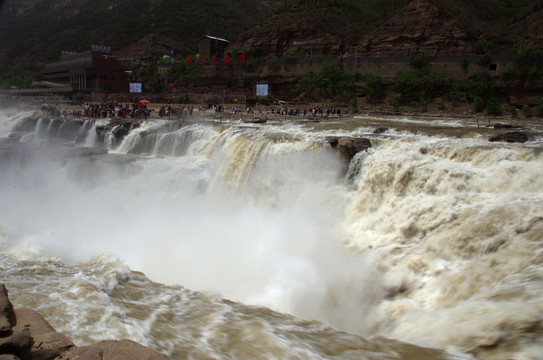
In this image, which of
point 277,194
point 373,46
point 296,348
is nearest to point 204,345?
point 296,348

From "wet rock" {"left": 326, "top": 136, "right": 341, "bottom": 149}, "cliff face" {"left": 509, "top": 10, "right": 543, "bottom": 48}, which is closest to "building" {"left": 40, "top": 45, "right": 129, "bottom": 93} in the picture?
"wet rock" {"left": 326, "top": 136, "right": 341, "bottom": 149}

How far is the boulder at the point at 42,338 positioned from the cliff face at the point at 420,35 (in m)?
43.3

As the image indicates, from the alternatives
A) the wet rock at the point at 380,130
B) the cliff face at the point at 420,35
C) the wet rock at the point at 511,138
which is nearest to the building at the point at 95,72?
the cliff face at the point at 420,35

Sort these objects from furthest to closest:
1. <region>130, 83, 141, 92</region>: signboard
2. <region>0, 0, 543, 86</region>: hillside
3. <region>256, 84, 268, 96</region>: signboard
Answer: <region>130, 83, 141, 92</region>: signboard, <region>0, 0, 543, 86</region>: hillside, <region>256, 84, 268, 96</region>: signboard

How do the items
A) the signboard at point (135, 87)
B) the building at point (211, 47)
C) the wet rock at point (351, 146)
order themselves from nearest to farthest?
the wet rock at point (351, 146) → the signboard at point (135, 87) → the building at point (211, 47)

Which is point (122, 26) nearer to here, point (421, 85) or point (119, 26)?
point (119, 26)

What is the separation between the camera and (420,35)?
144ft

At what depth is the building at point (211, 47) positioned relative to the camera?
209ft

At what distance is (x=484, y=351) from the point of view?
→ 4.91 metres

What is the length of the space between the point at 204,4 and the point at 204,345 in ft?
346

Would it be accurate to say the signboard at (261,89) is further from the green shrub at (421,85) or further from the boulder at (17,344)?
the boulder at (17,344)

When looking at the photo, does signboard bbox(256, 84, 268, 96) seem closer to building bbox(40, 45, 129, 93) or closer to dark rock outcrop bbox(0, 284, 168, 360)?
building bbox(40, 45, 129, 93)

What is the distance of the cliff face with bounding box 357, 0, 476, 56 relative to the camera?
141ft

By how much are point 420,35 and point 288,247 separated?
40.6 m
